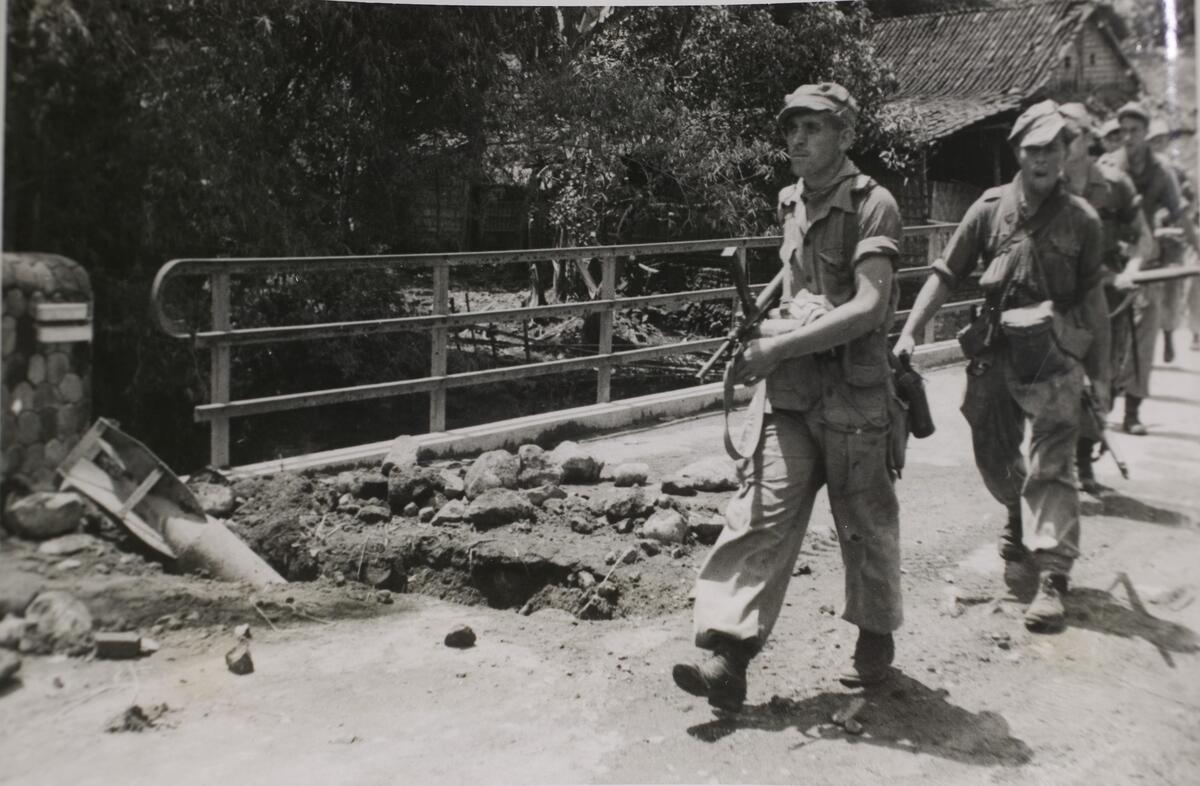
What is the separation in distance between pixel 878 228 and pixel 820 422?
0.48 m

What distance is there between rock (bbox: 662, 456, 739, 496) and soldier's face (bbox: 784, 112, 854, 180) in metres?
0.82

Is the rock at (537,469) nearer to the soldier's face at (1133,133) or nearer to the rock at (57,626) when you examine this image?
the rock at (57,626)

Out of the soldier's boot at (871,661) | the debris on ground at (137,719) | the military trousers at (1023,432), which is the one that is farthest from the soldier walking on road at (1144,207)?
the debris on ground at (137,719)

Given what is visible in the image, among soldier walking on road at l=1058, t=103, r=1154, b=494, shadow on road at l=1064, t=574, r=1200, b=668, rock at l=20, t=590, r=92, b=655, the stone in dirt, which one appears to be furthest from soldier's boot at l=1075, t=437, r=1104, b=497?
rock at l=20, t=590, r=92, b=655

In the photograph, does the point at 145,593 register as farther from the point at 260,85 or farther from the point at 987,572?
the point at 987,572

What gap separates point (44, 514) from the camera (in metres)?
2.32

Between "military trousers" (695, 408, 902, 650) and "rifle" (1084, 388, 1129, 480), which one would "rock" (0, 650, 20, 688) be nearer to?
"military trousers" (695, 408, 902, 650)

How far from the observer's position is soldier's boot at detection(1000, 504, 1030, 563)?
2842 mm

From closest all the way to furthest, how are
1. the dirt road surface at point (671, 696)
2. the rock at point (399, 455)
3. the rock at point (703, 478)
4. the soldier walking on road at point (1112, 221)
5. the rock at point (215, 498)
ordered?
1. the dirt road surface at point (671, 696)
2. the rock at point (215, 498)
3. the soldier walking on road at point (1112, 221)
4. the rock at point (399, 455)
5. the rock at point (703, 478)

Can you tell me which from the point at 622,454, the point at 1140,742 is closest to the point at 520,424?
the point at 622,454

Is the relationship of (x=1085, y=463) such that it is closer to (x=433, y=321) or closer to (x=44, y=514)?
(x=433, y=321)

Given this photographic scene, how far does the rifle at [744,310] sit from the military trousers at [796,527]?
7.9 inches

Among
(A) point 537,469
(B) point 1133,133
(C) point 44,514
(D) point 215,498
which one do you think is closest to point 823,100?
(B) point 1133,133

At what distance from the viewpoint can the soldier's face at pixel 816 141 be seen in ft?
8.39
